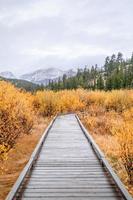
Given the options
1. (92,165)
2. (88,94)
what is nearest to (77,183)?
(92,165)

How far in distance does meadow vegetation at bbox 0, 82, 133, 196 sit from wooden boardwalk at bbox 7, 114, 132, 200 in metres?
0.74

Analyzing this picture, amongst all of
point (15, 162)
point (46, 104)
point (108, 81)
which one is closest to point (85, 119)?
point (46, 104)

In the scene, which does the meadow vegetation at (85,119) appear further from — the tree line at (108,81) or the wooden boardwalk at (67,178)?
the tree line at (108,81)

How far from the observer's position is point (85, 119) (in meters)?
28.8

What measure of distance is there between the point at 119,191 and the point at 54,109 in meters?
28.3

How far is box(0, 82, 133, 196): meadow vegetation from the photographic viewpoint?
10914 millimetres

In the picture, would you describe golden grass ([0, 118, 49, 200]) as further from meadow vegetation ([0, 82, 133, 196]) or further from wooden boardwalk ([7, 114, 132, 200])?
wooden boardwalk ([7, 114, 132, 200])

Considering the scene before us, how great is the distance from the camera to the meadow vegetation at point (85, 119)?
10.9 m

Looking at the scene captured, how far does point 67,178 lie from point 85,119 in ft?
64.6

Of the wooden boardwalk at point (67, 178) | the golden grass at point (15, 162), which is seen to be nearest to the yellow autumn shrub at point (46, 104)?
the golden grass at point (15, 162)

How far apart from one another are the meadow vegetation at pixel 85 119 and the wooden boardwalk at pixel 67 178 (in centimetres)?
74

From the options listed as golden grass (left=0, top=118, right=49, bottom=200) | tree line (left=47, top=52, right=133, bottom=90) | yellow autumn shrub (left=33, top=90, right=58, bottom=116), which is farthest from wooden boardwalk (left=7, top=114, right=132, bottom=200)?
tree line (left=47, top=52, right=133, bottom=90)

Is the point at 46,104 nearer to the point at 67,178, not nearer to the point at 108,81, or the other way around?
the point at 67,178

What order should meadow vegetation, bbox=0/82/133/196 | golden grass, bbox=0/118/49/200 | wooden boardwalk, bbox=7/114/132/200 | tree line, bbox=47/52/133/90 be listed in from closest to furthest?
wooden boardwalk, bbox=7/114/132/200
golden grass, bbox=0/118/49/200
meadow vegetation, bbox=0/82/133/196
tree line, bbox=47/52/133/90
